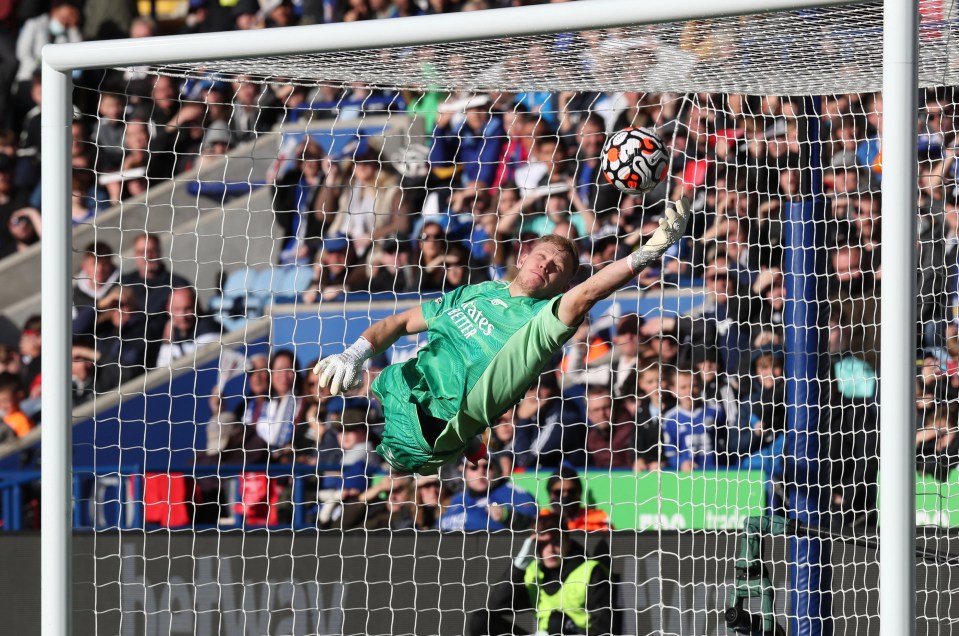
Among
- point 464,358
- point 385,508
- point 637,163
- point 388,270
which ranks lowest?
point 385,508

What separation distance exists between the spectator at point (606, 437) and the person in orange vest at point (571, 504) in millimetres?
217

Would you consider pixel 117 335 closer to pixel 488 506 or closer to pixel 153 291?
pixel 153 291

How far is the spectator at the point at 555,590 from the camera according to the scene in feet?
17.0

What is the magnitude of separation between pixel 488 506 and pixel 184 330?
199cm

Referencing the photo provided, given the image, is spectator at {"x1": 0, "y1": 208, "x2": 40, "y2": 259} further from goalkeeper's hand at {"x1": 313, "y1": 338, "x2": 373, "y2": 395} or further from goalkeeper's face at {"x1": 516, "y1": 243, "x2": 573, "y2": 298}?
goalkeeper's face at {"x1": 516, "y1": 243, "x2": 573, "y2": 298}

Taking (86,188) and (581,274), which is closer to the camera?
(581,274)

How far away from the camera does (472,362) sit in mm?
4266

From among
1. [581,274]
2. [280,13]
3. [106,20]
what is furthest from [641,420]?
[106,20]

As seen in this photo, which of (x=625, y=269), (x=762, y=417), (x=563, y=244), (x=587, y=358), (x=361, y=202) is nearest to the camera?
(x=625, y=269)

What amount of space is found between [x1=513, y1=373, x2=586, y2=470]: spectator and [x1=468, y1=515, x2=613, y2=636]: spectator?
56cm

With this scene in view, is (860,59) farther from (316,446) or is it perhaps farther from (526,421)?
(316,446)

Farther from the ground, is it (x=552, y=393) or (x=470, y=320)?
(x=470, y=320)

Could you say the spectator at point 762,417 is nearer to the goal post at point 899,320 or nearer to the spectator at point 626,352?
the spectator at point 626,352

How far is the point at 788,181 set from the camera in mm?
5828
